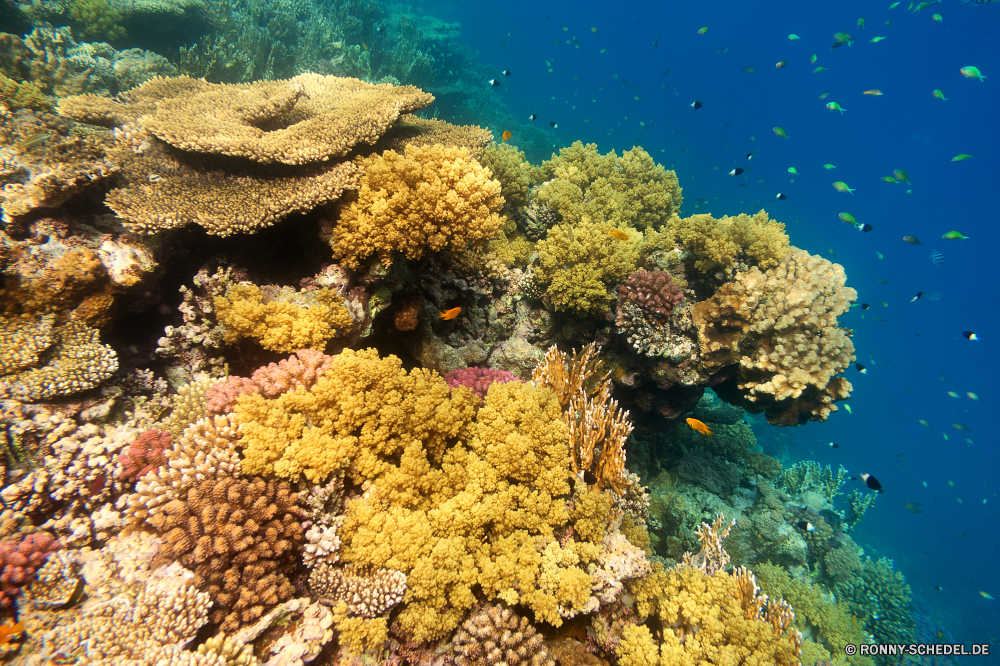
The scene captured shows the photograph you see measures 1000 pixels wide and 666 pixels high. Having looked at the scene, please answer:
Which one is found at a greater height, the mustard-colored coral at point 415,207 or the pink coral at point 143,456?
the mustard-colored coral at point 415,207

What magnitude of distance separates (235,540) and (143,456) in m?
1.19

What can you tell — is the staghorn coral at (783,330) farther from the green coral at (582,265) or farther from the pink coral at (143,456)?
the pink coral at (143,456)

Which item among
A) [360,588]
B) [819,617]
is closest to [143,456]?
[360,588]

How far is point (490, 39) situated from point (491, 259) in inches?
4213

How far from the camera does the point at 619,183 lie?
811 cm

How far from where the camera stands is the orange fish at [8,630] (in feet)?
7.04

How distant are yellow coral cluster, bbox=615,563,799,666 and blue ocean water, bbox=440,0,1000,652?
81.0 ft

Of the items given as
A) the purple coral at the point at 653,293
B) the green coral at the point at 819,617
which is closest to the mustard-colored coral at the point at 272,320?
the purple coral at the point at 653,293

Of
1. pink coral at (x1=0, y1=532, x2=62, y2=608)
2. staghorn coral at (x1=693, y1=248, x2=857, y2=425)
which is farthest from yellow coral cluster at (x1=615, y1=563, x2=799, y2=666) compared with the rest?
pink coral at (x1=0, y1=532, x2=62, y2=608)

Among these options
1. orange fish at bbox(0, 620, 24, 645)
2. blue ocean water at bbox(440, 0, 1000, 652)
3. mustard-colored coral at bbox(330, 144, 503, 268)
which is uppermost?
blue ocean water at bbox(440, 0, 1000, 652)

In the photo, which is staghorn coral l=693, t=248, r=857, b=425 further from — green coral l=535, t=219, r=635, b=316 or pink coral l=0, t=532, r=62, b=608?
pink coral l=0, t=532, r=62, b=608

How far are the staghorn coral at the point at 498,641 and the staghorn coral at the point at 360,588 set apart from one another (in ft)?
2.14

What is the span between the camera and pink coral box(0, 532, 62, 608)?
2277 mm

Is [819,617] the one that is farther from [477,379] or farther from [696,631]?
[477,379]
